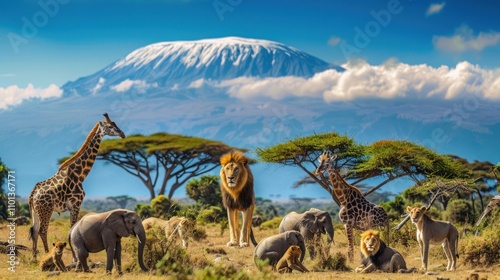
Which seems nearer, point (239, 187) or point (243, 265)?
point (243, 265)

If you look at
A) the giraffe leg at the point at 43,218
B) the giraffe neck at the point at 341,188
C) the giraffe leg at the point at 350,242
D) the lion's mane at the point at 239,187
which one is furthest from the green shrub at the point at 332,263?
the giraffe leg at the point at 43,218

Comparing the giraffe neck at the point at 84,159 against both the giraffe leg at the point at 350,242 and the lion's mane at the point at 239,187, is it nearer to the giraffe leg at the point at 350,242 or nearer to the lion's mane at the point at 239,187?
the lion's mane at the point at 239,187

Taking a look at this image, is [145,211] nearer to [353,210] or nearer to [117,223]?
[353,210]

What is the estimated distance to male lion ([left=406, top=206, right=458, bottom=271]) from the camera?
15.8 m

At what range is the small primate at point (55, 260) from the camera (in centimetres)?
1489

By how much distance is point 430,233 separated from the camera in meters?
16.0

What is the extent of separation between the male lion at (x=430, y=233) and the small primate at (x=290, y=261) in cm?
261

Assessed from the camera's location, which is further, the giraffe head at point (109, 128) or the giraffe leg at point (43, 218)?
the giraffe head at point (109, 128)

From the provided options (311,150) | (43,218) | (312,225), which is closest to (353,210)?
(312,225)

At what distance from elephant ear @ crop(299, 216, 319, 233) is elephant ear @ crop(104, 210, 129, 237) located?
5.35m

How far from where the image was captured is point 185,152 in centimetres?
4750

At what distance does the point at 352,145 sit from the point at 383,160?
63.1 inches

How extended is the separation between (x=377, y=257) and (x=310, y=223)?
127 inches

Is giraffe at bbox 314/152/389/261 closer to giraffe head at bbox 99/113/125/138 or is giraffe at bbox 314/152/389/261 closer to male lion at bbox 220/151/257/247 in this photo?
male lion at bbox 220/151/257/247
